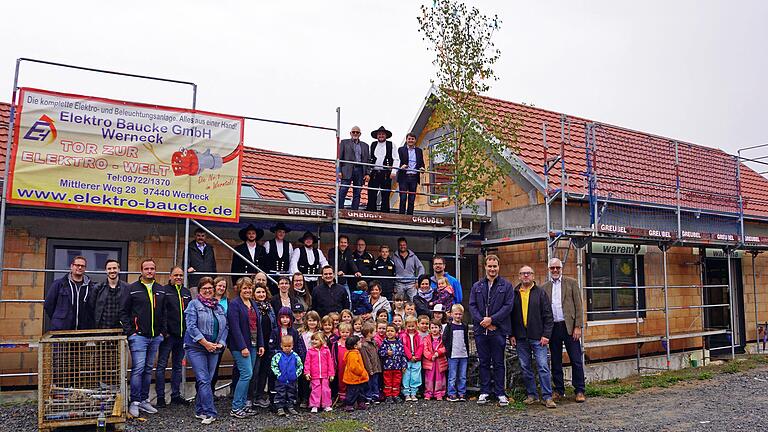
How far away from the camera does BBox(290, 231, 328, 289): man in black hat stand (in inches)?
414

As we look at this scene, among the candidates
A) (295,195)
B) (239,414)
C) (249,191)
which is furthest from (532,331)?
(249,191)

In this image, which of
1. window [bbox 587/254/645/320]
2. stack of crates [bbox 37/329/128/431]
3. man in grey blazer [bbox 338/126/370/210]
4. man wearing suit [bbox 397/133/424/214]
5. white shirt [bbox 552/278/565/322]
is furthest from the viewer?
window [bbox 587/254/645/320]

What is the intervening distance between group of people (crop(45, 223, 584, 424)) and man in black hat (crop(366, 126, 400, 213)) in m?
1.76

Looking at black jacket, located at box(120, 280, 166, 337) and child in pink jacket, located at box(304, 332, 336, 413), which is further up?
black jacket, located at box(120, 280, 166, 337)

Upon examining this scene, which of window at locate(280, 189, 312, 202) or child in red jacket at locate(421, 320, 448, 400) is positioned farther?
window at locate(280, 189, 312, 202)

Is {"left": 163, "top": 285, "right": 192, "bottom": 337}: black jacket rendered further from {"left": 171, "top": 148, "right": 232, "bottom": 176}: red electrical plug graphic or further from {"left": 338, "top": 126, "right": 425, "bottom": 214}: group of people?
{"left": 338, "top": 126, "right": 425, "bottom": 214}: group of people

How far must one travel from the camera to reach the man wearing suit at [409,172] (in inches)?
477

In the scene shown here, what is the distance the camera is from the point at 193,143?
9.99 meters

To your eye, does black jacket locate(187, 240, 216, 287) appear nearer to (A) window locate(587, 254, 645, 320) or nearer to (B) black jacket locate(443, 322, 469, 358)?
(B) black jacket locate(443, 322, 469, 358)

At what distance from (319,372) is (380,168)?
4.21 m

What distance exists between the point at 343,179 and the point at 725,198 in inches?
330

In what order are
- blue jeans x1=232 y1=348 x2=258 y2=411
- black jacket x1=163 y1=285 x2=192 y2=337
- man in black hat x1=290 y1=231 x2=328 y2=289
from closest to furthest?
blue jeans x1=232 y1=348 x2=258 y2=411
black jacket x1=163 y1=285 x2=192 y2=337
man in black hat x1=290 y1=231 x2=328 y2=289

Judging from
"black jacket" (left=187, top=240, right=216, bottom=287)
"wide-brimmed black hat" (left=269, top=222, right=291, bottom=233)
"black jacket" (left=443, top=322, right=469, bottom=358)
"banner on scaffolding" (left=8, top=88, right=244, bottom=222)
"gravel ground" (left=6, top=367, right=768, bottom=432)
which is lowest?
"gravel ground" (left=6, top=367, right=768, bottom=432)

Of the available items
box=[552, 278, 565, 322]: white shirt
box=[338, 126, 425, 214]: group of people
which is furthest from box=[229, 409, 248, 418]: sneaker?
box=[552, 278, 565, 322]: white shirt
